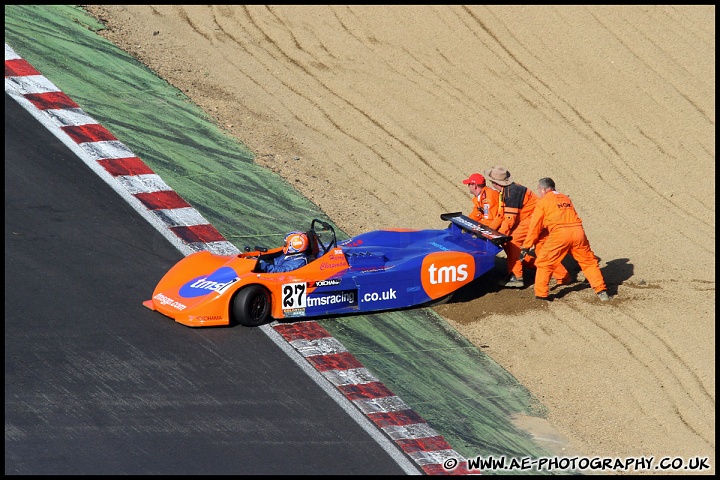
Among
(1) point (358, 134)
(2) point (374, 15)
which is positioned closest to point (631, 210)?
(1) point (358, 134)

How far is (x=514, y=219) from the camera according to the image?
1423 centimetres

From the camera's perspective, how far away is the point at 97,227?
14.4 meters

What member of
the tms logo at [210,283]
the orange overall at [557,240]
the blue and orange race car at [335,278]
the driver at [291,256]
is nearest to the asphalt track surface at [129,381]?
the blue and orange race car at [335,278]

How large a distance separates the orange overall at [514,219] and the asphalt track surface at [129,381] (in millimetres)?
3595

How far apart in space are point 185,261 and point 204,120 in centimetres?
509

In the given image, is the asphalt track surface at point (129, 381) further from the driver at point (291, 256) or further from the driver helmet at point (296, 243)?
the driver helmet at point (296, 243)

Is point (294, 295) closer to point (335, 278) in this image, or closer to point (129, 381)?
point (335, 278)

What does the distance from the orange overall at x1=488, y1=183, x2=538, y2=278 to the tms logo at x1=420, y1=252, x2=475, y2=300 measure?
31.3 inches

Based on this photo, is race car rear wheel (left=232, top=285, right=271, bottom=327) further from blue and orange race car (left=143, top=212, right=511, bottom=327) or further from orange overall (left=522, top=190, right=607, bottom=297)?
orange overall (left=522, top=190, right=607, bottom=297)

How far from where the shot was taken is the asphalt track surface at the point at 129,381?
33.7 ft

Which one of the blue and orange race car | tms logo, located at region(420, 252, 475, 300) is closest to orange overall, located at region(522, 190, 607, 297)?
the blue and orange race car

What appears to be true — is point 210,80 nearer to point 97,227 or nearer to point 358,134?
point 358,134

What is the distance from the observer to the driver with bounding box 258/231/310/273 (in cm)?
1267

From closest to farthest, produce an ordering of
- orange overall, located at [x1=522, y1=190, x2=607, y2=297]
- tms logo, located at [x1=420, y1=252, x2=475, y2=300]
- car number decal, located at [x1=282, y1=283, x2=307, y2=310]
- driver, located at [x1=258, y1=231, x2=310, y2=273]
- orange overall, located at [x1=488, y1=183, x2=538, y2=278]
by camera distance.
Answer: car number decal, located at [x1=282, y1=283, x2=307, y2=310], driver, located at [x1=258, y1=231, x2=310, y2=273], tms logo, located at [x1=420, y1=252, x2=475, y2=300], orange overall, located at [x1=522, y1=190, x2=607, y2=297], orange overall, located at [x1=488, y1=183, x2=538, y2=278]
